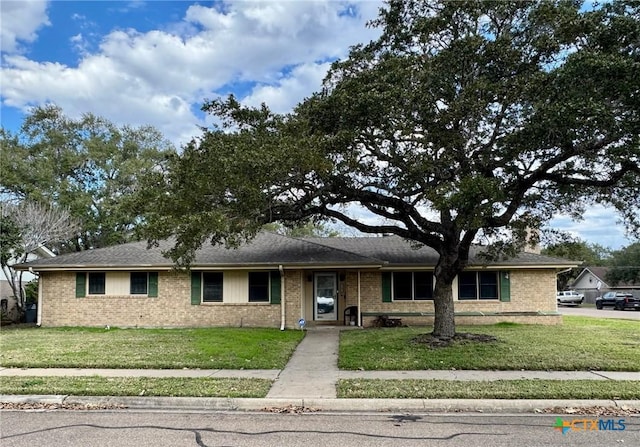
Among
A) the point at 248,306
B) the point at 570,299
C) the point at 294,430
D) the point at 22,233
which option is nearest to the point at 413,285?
the point at 248,306

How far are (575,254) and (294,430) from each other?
13023 millimetres

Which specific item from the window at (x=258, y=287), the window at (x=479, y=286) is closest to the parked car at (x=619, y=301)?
the window at (x=479, y=286)

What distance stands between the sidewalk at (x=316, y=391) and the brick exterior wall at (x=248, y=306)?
6.60 m

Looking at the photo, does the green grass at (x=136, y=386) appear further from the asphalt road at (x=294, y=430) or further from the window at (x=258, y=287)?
the window at (x=258, y=287)

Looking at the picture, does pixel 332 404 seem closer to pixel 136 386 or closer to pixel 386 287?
pixel 136 386

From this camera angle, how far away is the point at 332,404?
7957 mm

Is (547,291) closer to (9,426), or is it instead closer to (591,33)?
(591,33)

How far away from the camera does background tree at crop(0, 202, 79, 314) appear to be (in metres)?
19.5

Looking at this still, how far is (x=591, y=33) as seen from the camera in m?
10.3

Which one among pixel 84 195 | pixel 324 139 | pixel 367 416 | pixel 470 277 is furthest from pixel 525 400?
pixel 84 195

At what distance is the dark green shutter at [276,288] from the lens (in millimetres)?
19078

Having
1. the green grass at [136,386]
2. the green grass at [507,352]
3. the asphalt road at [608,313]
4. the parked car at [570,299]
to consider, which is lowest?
the parked car at [570,299]

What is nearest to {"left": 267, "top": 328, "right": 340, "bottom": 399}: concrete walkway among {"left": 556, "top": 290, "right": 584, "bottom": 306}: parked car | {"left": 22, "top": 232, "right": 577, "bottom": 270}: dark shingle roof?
{"left": 22, "top": 232, "right": 577, "bottom": 270}: dark shingle roof

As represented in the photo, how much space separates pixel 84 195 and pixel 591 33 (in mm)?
27970
